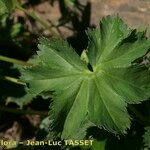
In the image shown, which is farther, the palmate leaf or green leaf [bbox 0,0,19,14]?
green leaf [bbox 0,0,19,14]

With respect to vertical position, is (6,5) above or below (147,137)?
above

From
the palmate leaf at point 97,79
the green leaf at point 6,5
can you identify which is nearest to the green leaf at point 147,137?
the palmate leaf at point 97,79

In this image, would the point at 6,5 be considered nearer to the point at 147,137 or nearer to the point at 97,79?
the point at 97,79

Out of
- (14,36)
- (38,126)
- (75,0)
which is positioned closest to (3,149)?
(38,126)

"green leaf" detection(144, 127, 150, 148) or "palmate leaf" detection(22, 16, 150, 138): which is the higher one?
"palmate leaf" detection(22, 16, 150, 138)

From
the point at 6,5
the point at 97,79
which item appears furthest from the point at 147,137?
the point at 6,5

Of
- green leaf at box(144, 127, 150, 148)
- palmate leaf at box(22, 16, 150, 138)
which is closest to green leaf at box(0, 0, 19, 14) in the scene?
palmate leaf at box(22, 16, 150, 138)

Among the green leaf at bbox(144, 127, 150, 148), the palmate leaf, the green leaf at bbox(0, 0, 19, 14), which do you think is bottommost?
the green leaf at bbox(144, 127, 150, 148)

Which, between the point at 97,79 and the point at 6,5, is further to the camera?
the point at 6,5

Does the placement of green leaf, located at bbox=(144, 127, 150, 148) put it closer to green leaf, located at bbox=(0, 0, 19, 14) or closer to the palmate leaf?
the palmate leaf
